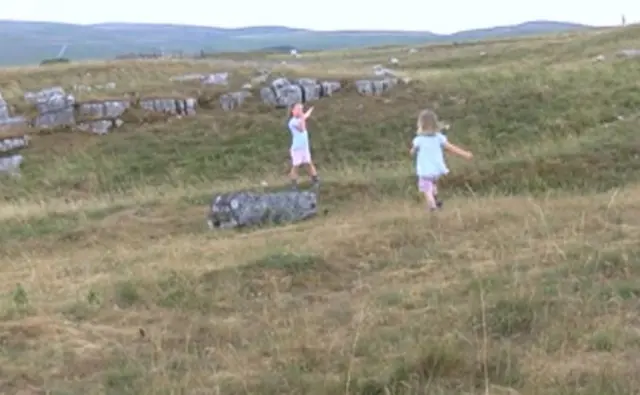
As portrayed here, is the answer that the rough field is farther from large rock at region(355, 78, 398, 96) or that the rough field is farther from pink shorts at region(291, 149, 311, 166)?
large rock at region(355, 78, 398, 96)

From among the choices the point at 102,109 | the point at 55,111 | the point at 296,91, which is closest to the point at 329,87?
the point at 296,91

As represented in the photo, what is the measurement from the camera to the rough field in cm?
568

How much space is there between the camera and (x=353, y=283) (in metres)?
8.45

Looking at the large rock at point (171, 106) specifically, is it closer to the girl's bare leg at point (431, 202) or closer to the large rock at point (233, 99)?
the large rock at point (233, 99)

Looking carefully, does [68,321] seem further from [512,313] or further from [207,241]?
[207,241]

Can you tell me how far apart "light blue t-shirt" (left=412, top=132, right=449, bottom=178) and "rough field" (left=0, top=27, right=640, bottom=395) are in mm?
556

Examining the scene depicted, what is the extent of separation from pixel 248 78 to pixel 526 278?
2142cm

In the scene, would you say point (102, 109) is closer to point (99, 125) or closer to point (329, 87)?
point (99, 125)

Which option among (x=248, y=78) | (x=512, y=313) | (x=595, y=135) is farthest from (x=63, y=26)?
(x=512, y=313)

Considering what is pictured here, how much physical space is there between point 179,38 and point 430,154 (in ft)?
524

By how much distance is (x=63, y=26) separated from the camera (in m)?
180

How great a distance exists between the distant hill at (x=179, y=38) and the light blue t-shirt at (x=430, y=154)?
323ft

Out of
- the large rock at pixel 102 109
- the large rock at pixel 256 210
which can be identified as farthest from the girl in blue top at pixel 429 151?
the large rock at pixel 102 109

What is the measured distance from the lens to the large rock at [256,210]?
44.9 feet
